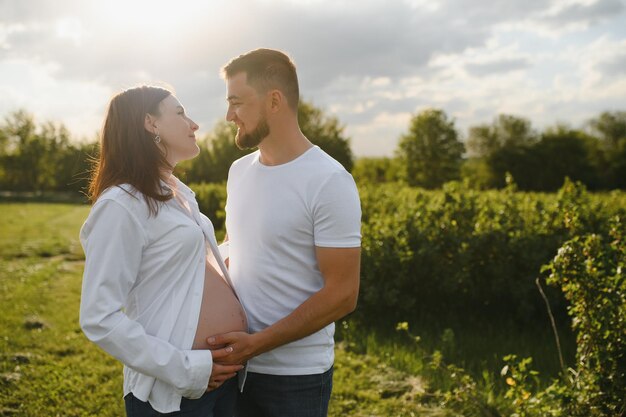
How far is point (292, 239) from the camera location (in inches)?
103

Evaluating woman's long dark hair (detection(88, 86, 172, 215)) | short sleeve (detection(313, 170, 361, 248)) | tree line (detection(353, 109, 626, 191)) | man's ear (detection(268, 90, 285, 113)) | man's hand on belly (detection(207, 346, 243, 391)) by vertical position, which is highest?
tree line (detection(353, 109, 626, 191))

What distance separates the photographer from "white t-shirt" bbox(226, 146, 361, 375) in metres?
2.51

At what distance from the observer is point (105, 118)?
2488mm

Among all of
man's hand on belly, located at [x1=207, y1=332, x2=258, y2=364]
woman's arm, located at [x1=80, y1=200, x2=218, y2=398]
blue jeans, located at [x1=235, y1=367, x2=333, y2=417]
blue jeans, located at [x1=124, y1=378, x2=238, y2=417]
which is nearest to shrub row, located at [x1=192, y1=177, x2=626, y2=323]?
blue jeans, located at [x1=235, y1=367, x2=333, y2=417]

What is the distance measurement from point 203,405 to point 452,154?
2153 inches

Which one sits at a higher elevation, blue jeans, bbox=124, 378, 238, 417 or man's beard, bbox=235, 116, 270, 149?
man's beard, bbox=235, 116, 270, 149

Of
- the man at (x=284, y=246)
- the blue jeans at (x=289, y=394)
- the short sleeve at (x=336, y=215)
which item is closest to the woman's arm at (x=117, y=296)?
the man at (x=284, y=246)

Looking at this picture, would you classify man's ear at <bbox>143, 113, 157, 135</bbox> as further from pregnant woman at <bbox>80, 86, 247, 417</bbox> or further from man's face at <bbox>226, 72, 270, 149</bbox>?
man's face at <bbox>226, 72, 270, 149</bbox>

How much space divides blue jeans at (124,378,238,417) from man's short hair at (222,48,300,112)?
1.44 metres

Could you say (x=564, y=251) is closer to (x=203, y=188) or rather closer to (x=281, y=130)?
(x=281, y=130)

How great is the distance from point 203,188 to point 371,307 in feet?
40.5

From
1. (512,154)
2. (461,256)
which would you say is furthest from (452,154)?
(461,256)

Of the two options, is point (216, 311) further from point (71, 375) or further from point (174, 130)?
point (71, 375)

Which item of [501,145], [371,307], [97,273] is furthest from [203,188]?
[501,145]
